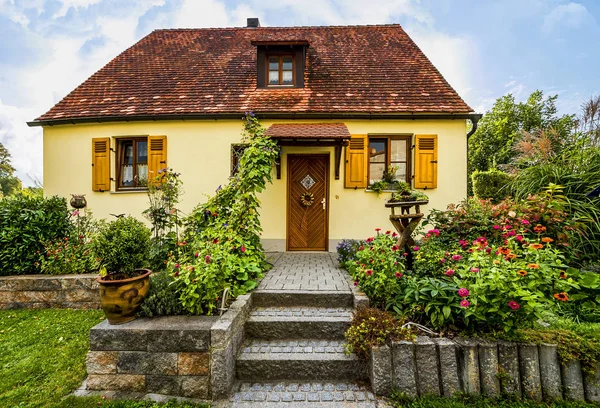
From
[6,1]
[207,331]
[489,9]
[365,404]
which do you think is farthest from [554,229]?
→ [6,1]

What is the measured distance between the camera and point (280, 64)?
23.1ft

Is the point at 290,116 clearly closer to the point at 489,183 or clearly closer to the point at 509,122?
the point at 489,183

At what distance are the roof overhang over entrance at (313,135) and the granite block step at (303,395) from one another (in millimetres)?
4153

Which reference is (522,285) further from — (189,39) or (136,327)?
(189,39)

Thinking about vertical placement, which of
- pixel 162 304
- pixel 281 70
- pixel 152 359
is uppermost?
pixel 281 70

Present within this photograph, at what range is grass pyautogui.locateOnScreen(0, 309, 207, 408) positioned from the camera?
2.23 m

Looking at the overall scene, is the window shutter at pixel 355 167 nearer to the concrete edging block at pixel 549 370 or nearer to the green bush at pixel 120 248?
the concrete edging block at pixel 549 370

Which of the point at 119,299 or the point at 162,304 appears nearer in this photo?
the point at 119,299

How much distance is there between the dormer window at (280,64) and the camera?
6812 millimetres

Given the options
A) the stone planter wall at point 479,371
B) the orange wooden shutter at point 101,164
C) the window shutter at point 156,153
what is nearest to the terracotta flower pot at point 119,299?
the stone planter wall at point 479,371

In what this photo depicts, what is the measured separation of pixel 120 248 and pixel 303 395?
2422 millimetres

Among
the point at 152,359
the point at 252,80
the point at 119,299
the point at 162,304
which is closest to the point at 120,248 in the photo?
the point at 119,299

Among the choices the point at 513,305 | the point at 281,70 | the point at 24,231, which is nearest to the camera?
the point at 513,305

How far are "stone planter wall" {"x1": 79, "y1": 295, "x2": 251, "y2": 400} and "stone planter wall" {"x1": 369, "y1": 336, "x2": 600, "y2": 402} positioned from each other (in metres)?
1.56
